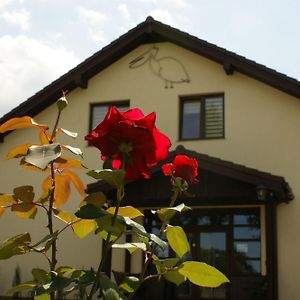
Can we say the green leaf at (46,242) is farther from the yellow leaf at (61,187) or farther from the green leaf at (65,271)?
the yellow leaf at (61,187)

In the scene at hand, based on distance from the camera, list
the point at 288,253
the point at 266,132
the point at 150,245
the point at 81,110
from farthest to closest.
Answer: the point at 81,110 < the point at 266,132 < the point at 288,253 < the point at 150,245

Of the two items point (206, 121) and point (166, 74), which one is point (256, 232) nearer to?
point (206, 121)

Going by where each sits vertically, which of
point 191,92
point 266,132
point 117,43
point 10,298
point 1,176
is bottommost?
point 10,298

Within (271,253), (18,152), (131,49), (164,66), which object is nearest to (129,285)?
(18,152)

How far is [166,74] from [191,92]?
32.7 inches

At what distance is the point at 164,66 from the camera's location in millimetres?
Result: 13664

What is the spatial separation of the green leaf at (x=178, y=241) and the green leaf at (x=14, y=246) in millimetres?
343

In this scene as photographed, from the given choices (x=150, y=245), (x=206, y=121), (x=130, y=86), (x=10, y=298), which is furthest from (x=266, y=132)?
(x=150, y=245)

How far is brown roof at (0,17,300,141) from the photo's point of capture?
12438 mm

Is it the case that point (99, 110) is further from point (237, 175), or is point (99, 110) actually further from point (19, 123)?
point (19, 123)

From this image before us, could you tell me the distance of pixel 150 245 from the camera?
1.38 metres

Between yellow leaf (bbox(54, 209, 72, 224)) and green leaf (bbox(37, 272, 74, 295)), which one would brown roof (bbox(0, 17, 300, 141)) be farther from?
green leaf (bbox(37, 272, 74, 295))

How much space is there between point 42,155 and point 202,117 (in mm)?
11784

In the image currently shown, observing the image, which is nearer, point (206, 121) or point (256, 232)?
point (256, 232)
